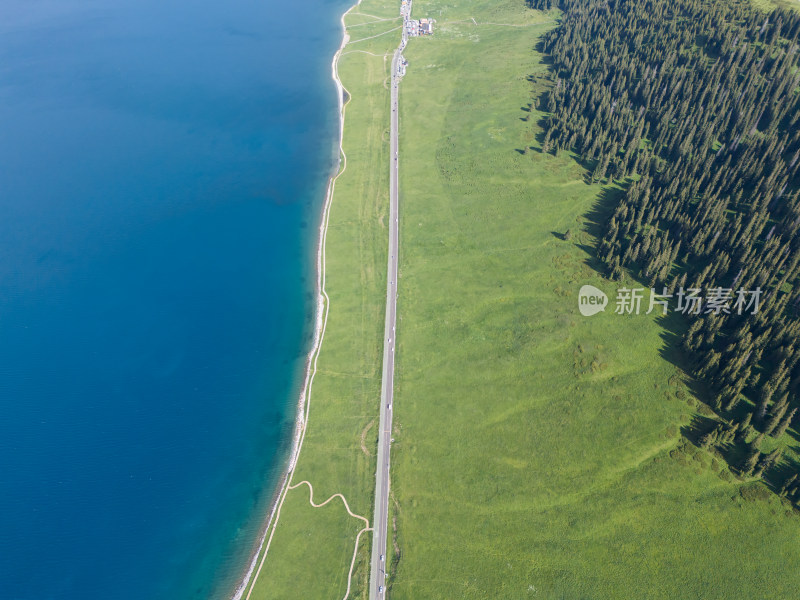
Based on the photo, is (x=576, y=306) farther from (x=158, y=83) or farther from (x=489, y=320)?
(x=158, y=83)

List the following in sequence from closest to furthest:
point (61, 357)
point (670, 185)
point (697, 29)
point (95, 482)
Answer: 1. point (95, 482)
2. point (61, 357)
3. point (670, 185)
4. point (697, 29)

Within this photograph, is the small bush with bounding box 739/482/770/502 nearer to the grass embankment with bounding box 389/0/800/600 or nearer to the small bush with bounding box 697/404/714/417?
the grass embankment with bounding box 389/0/800/600

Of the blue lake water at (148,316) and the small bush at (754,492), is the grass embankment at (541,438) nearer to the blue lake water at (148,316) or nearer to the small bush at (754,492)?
the small bush at (754,492)

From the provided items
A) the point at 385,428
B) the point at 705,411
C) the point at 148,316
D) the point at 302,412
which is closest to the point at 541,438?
the point at 385,428

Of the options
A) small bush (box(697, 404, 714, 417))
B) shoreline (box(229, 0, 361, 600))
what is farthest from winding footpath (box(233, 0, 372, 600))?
small bush (box(697, 404, 714, 417))

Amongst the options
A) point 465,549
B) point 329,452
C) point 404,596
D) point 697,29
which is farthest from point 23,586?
point 697,29

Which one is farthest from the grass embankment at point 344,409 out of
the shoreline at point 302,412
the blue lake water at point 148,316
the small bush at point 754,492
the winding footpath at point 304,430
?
the small bush at point 754,492
